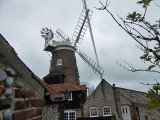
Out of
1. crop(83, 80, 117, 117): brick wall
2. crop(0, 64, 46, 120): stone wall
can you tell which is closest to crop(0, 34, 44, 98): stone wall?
crop(0, 64, 46, 120): stone wall

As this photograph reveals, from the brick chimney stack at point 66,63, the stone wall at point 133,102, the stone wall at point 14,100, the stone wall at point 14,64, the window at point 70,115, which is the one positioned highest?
the brick chimney stack at point 66,63

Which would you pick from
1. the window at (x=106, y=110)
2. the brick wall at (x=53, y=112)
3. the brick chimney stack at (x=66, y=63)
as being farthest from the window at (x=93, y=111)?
the brick wall at (x=53, y=112)

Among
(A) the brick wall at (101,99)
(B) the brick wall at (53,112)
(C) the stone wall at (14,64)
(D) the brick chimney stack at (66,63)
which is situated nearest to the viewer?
(C) the stone wall at (14,64)

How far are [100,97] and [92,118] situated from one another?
292 cm

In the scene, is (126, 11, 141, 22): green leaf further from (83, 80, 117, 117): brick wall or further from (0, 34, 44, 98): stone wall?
(83, 80, 117, 117): brick wall

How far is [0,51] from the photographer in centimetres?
259

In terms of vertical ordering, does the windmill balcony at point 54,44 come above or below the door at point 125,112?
above

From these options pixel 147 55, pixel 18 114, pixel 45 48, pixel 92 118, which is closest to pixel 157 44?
pixel 147 55

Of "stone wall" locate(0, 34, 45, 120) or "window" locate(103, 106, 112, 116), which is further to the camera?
"window" locate(103, 106, 112, 116)

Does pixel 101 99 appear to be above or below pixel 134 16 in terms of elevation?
above

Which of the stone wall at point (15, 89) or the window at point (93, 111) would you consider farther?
the window at point (93, 111)

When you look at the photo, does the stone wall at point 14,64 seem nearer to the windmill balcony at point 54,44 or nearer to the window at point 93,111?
the window at point 93,111

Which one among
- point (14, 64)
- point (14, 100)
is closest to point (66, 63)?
point (14, 64)

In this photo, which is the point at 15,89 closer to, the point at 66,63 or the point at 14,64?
the point at 14,64
